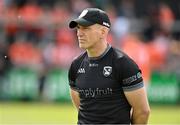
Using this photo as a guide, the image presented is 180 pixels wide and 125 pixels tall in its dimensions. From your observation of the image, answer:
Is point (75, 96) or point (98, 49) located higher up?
point (98, 49)

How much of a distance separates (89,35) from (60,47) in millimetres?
13968

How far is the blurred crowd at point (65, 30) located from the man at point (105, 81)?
12.4m

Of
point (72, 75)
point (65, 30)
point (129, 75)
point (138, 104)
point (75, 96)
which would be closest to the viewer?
point (129, 75)

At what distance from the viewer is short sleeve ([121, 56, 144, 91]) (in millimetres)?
7414

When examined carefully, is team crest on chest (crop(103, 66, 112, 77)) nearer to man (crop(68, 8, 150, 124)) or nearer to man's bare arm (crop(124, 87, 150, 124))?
man (crop(68, 8, 150, 124))

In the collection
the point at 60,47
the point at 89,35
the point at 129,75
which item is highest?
the point at 89,35

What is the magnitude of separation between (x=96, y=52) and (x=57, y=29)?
14.6 metres

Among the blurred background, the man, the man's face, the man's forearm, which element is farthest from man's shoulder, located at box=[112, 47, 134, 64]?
the blurred background

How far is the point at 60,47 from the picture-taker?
70.5 feet

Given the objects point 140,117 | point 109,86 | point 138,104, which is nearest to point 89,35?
point 109,86

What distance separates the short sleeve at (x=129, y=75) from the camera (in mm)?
7414

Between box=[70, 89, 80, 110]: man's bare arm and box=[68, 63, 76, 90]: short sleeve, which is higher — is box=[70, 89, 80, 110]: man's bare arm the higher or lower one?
the lower one

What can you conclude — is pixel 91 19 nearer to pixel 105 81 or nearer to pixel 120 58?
pixel 120 58

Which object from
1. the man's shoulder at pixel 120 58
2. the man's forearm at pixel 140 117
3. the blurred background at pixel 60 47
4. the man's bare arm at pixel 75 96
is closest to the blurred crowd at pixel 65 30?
the blurred background at pixel 60 47
